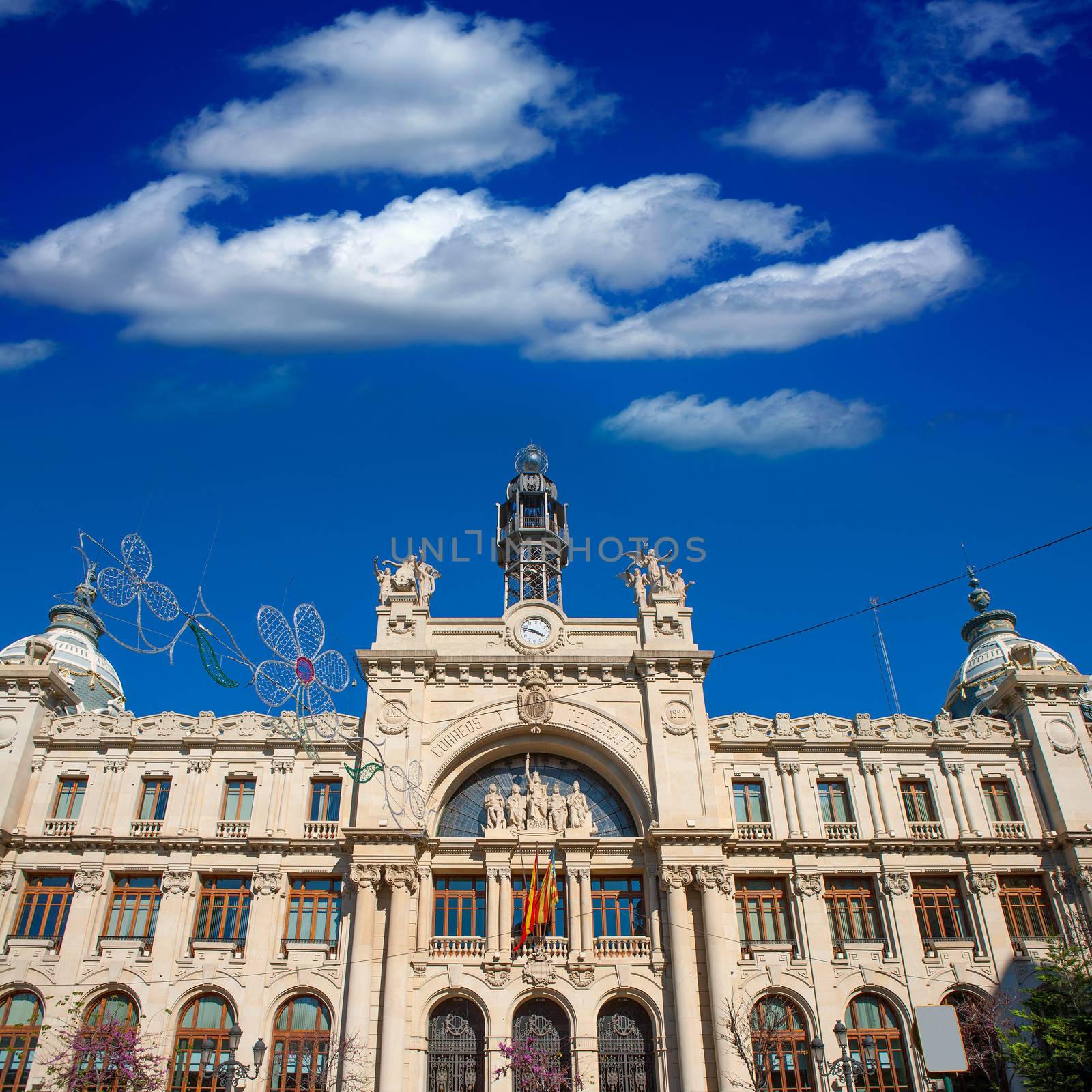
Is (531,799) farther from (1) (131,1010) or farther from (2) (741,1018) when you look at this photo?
(1) (131,1010)

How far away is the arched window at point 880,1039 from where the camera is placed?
141 ft

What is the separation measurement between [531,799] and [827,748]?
15.2 metres

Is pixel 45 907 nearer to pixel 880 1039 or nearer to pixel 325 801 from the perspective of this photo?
pixel 325 801

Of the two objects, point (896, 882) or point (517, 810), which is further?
point (517, 810)

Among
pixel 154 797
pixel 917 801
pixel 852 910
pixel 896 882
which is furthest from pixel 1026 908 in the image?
pixel 154 797

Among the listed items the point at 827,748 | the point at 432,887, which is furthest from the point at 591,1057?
the point at 827,748

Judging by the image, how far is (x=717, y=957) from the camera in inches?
1697

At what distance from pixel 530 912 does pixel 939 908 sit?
759 inches

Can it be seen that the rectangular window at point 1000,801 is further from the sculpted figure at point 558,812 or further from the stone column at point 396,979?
the stone column at point 396,979

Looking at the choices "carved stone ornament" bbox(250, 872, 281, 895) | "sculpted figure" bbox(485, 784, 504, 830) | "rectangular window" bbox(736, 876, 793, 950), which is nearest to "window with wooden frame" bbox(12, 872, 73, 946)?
"carved stone ornament" bbox(250, 872, 281, 895)

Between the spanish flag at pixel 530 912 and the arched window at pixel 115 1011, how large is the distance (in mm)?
16503

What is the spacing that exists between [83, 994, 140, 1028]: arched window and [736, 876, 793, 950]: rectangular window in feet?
88.4

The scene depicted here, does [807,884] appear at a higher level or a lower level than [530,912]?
higher

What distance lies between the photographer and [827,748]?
1976 inches
